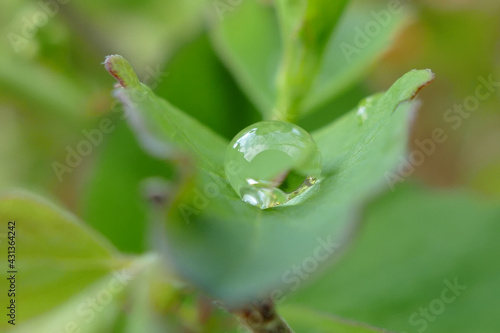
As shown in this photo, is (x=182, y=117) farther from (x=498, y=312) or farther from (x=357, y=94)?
(x=357, y=94)

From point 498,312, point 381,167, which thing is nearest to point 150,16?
point 498,312

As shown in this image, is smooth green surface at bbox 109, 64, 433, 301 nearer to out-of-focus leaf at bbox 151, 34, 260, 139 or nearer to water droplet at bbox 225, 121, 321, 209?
water droplet at bbox 225, 121, 321, 209

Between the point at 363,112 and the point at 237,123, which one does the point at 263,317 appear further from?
the point at 237,123

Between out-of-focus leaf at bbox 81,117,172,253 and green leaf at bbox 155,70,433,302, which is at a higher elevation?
out-of-focus leaf at bbox 81,117,172,253

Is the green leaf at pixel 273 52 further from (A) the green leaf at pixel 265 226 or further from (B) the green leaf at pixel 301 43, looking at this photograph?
(A) the green leaf at pixel 265 226

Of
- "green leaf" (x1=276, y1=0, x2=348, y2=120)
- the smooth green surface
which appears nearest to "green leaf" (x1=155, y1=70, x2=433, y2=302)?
the smooth green surface

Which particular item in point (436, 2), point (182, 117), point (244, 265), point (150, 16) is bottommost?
point (244, 265)

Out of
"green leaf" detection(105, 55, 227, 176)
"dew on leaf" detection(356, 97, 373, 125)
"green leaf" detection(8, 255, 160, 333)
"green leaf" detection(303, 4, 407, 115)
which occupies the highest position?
"green leaf" detection(303, 4, 407, 115)

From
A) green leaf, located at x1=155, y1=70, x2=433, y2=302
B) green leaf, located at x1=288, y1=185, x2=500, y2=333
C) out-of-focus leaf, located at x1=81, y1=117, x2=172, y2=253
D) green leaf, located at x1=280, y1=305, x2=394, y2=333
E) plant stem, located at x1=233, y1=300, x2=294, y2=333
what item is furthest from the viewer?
out-of-focus leaf, located at x1=81, y1=117, x2=172, y2=253
